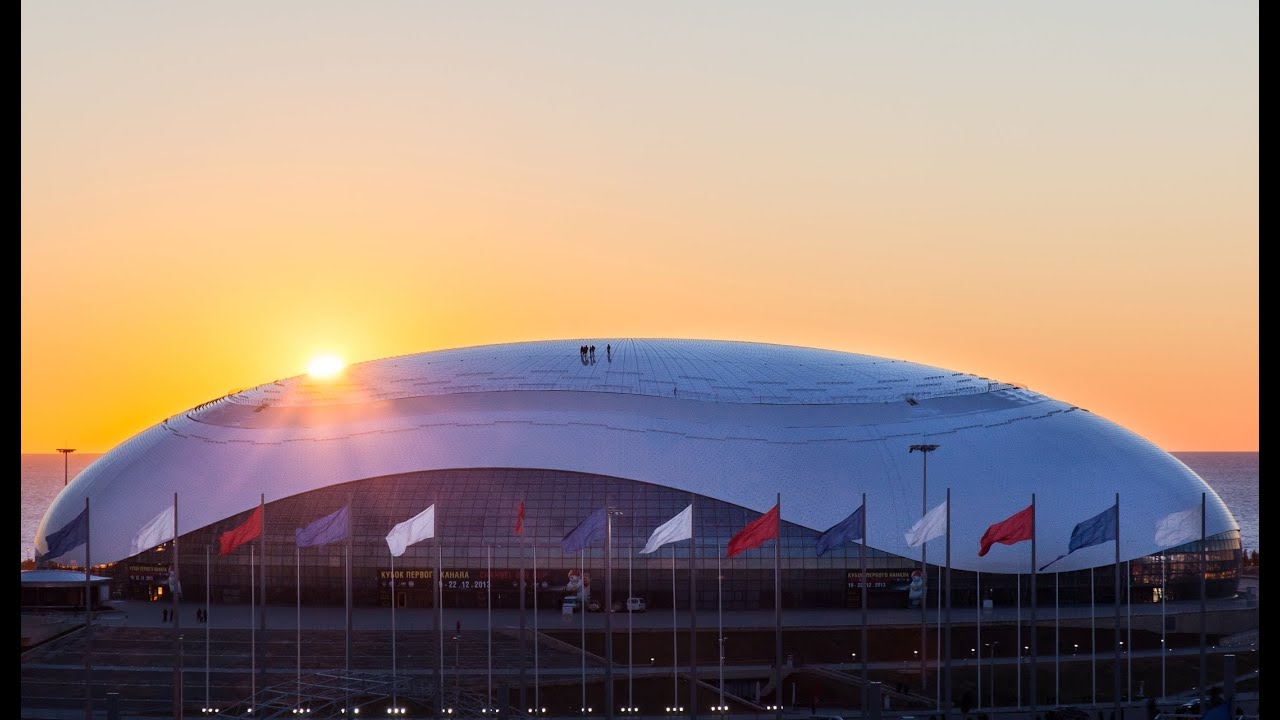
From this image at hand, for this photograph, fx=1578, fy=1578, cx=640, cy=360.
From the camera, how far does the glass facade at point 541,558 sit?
245ft

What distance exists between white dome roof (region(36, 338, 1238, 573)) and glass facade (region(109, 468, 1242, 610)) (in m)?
0.93

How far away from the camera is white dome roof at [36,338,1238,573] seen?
7725 cm

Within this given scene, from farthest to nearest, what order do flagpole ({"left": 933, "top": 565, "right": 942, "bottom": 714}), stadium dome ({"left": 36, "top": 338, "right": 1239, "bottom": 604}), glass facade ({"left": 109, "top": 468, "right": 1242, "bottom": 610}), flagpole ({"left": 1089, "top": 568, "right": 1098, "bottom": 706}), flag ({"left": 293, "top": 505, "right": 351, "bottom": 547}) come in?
stadium dome ({"left": 36, "top": 338, "right": 1239, "bottom": 604})
glass facade ({"left": 109, "top": 468, "right": 1242, "bottom": 610})
flagpole ({"left": 1089, "top": 568, "right": 1098, "bottom": 706})
flagpole ({"left": 933, "top": 565, "right": 942, "bottom": 714})
flag ({"left": 293, "top": 505, "right": 351, "bottom": 547})

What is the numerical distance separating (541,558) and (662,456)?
8.44 meters

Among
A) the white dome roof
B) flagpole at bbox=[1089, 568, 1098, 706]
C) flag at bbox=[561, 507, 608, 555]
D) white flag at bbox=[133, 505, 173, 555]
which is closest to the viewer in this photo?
flag at bbox=[561, 507, 608, 555]

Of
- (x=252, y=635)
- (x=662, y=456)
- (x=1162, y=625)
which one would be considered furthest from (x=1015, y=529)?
(x=662, y=456)

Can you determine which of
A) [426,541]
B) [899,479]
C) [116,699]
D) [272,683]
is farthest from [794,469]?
[116,699]

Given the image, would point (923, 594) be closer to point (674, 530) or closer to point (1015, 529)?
point (1015, 529)

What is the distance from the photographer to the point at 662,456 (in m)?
78.7

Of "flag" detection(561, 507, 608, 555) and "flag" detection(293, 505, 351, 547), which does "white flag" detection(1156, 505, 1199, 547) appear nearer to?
"flag" detection(561, 507, 608, 555)

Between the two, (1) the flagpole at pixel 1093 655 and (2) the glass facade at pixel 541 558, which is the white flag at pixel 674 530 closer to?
(1) the flagpole at pixel 1093 655

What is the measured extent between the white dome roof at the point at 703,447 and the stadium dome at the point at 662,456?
0.39ft

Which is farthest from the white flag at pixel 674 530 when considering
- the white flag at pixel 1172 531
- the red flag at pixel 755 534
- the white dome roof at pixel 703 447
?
the white dome roof at pixel 703 447

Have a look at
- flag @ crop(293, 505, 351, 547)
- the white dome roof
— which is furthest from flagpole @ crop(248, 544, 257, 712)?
flag @ crop(293, 505, 351, 547)
